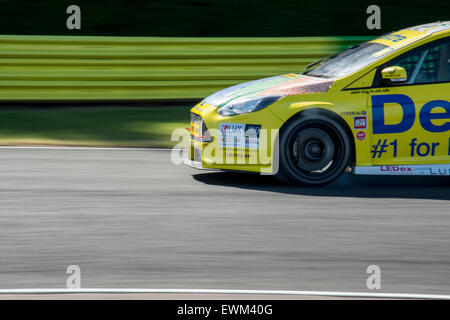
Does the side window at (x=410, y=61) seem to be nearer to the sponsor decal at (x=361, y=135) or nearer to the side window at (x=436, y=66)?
the side window at (x=436, y=66)

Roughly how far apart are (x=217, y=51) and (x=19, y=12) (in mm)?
4516

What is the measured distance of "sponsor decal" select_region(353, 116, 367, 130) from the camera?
6.85m

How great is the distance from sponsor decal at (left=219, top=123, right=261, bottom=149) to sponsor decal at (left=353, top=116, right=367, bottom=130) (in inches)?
35.3

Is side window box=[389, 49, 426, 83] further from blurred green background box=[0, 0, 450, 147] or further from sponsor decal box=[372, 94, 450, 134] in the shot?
blurred green background box=[0, 0, 450, 147]

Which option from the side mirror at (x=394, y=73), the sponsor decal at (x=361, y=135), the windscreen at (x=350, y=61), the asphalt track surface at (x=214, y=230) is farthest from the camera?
the windscreen at (x=350, y=61)

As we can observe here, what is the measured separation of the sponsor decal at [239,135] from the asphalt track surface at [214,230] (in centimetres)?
43

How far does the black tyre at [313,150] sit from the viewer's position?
6895 mm

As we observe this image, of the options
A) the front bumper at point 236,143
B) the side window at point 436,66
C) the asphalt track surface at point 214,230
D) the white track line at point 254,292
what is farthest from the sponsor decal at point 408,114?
the white track line at point 254,292

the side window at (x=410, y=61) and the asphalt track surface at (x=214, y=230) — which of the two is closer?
the asphalt track surface at (x=214, y=230)

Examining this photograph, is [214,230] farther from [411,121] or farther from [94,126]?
[94,126]

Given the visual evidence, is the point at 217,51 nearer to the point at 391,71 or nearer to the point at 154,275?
the point at 391,71

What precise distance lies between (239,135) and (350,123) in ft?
3.43

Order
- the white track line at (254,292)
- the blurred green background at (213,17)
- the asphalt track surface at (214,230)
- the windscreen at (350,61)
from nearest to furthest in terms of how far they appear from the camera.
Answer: the white track line at (254,292) < the asphalt track surface at (214,230) < the windscreen at (350,61) < the blurred green background at (213,17)
